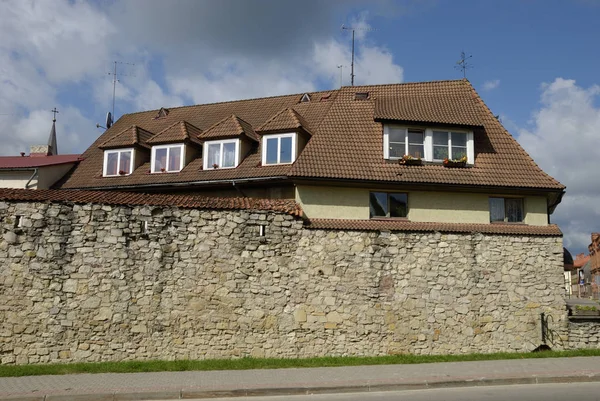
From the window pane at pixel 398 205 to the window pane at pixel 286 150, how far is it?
4.03 m

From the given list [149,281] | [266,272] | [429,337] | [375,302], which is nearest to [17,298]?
[149,281]

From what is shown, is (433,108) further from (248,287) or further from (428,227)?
(248,287)

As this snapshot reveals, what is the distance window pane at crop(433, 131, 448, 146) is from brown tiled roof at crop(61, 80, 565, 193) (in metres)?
0.55

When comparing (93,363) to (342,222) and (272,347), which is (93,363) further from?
(342,222)

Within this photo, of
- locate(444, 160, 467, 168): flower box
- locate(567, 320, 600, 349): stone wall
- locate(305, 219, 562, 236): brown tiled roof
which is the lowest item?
locate(567, 320, 600, 349): stone wall

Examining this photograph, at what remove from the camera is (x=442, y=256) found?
16.1 meters

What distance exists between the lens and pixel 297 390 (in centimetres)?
1102

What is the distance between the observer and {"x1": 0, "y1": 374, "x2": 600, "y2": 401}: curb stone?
10328 millimetres

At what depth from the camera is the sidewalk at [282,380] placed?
10648 mm

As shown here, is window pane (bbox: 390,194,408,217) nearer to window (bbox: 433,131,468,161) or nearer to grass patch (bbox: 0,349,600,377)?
window (bbox: 433,131,468,161)

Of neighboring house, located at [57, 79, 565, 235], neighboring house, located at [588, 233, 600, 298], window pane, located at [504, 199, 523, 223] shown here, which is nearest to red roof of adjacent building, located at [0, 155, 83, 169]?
neighboring house, located at [57, 79, 565, 235]

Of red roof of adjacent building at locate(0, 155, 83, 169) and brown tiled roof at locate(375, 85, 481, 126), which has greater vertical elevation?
brown tiled roof at locate(375, 85, 481, 126)

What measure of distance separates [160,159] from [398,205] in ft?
31.9

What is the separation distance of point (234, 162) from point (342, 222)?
5.59 meters
